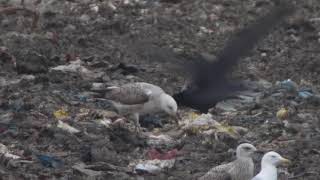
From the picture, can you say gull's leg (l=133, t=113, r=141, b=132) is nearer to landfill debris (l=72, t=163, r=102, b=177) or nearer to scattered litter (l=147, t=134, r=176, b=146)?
scattered litter (l=147, t=134, r=176, b=146)

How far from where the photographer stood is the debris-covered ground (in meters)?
9.17

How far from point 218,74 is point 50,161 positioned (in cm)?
331

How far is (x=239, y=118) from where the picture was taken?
439 inches

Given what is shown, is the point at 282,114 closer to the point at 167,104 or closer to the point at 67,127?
the point at 167,104

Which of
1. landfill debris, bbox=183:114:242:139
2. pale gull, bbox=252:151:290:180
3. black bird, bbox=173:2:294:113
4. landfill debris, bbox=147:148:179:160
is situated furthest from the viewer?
black bird, bbox=173:2:294:113

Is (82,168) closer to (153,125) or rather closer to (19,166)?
(19,166)

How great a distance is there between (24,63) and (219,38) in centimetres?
366

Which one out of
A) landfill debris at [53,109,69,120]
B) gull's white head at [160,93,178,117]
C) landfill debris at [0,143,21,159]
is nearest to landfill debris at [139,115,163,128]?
gull's white head at [160,93,178,117]

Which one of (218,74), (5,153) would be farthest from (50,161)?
(218,74)

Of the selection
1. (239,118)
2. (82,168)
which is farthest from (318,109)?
(82,168)

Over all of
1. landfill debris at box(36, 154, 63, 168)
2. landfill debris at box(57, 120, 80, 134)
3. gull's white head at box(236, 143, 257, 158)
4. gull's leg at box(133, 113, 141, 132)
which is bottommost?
gull's leg at box(133, 113, 141, 132)

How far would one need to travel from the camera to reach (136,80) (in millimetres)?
12945

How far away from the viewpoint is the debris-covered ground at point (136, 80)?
9.17 meters

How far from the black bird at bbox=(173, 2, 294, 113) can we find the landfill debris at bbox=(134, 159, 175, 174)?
2151mm
